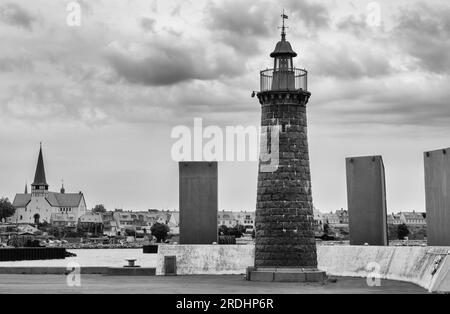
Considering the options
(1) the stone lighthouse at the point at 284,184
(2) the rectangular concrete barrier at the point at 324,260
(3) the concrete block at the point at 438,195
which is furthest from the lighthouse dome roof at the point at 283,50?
(2) the rectangular concrete barrier at the point at 324,260

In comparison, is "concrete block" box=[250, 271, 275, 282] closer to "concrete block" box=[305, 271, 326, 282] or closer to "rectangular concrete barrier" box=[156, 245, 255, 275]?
"concrete block" box=[305, 271, 326, 282]

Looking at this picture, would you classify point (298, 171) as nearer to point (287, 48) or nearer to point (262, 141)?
point (262, 141)

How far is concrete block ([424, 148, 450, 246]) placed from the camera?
125 feet

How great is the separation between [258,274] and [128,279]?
6.04m

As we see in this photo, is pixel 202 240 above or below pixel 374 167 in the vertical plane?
below

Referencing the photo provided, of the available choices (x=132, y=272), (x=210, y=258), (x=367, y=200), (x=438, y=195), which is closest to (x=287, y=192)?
(x=438, y=195)

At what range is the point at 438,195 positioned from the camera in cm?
3884

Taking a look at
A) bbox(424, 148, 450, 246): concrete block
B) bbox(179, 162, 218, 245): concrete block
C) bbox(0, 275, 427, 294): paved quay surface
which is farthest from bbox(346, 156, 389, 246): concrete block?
bbox(179, 162, 218, 245): concrete block

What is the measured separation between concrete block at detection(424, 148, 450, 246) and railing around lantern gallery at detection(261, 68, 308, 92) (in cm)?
670

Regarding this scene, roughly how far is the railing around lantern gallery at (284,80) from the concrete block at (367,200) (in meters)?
6.93

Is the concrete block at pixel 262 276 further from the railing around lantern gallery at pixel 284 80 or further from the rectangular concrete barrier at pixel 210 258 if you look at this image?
the railing around lantern gallery at pixel 284 80

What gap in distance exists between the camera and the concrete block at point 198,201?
45031mm
